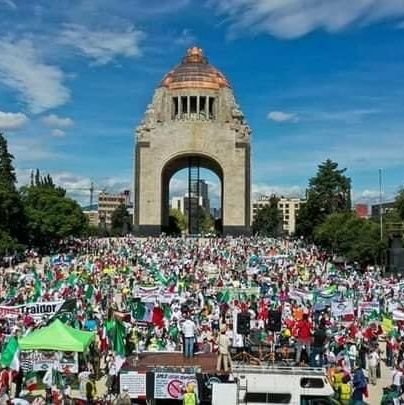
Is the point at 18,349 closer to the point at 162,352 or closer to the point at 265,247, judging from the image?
the point at 162,352

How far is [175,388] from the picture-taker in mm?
15180

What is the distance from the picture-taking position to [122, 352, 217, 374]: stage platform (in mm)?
15984

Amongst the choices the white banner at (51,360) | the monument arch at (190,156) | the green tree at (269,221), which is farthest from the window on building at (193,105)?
the white banner at (51,360)

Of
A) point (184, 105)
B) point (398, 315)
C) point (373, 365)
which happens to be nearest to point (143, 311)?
point (398, 315)

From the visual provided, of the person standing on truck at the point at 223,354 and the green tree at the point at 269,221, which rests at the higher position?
the green tree at the point at 269,221

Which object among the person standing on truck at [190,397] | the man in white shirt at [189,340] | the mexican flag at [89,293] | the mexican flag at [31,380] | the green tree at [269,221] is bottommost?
the mexican flag at [31,380]

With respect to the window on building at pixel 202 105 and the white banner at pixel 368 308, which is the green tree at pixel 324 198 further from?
the white banner at pixel 368 308

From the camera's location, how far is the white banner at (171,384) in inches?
597

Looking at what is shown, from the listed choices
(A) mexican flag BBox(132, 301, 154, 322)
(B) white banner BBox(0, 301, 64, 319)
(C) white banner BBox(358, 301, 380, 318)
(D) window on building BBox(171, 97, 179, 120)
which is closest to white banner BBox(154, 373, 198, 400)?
(B) white banner BBox(0, 301, 64, 319)

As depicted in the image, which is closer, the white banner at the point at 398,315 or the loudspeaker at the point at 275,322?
the loudspeaker at the point at 275,322

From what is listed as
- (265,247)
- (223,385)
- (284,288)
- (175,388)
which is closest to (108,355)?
(175,388)

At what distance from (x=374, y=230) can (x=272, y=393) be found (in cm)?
4192

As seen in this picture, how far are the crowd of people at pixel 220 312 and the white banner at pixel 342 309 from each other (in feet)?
0.11

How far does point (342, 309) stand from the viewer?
2477cm
